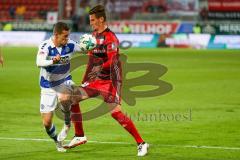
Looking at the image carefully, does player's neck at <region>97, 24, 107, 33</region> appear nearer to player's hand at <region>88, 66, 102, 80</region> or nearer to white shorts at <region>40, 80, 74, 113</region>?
player's hand at <region>88, 66, 102, 80</region>

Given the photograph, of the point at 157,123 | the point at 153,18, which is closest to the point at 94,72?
the point at 157,123

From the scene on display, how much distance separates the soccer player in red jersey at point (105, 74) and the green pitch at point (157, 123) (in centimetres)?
57

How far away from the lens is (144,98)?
20.1m

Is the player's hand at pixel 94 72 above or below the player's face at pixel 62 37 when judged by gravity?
below

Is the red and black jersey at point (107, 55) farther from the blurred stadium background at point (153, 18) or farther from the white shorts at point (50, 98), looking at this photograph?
the blurred stadium background at point (153, 18)

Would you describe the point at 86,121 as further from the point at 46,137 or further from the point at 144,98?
the point at 144,98

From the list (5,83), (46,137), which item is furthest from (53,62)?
(5,83)

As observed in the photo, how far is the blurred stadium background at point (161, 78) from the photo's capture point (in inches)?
466

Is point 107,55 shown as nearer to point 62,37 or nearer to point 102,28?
point 102,28

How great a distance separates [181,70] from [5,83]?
28.0 feet

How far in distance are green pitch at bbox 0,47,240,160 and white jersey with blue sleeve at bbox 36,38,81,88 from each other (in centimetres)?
120

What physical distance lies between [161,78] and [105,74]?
1410 centimetres

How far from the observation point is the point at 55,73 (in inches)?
439

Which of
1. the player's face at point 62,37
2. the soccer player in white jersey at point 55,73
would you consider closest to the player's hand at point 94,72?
the soccer player in white jersey at point 55,73
